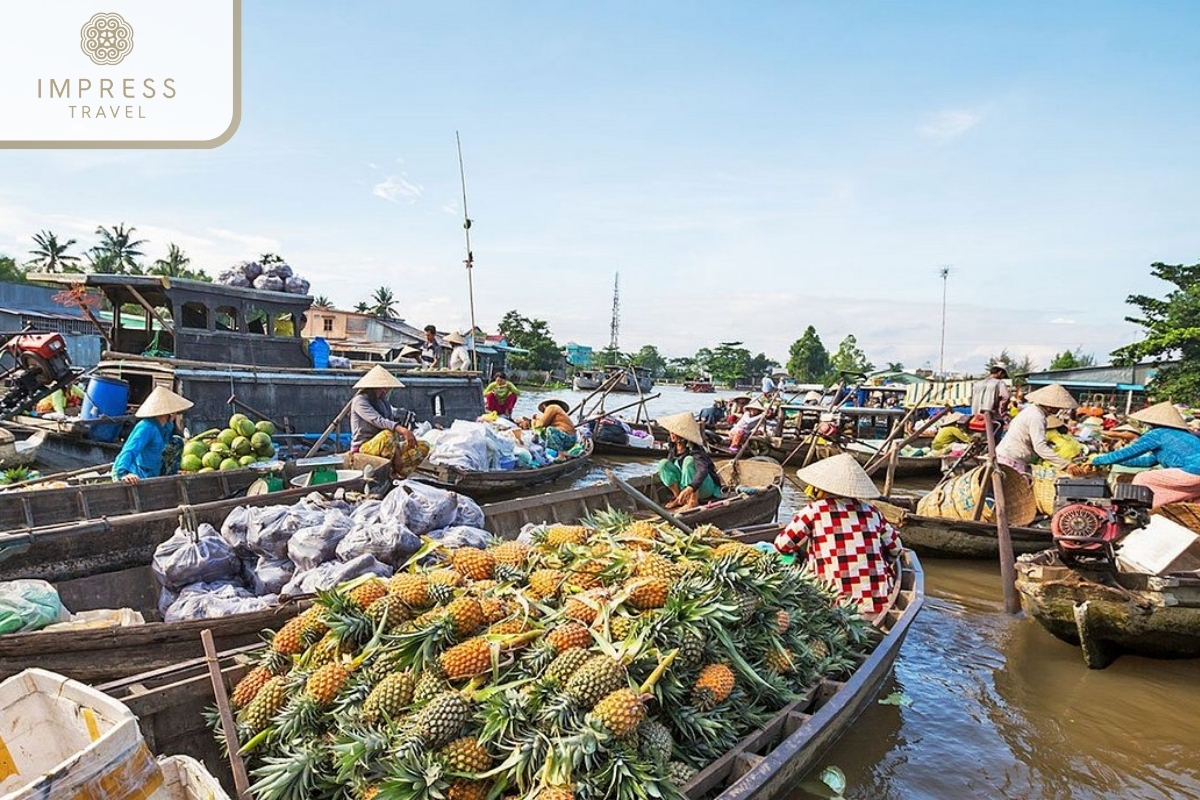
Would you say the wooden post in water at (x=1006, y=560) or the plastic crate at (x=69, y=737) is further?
the wooden post in water at (x=1006, y=560)

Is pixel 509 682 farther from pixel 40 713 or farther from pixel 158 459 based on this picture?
pixel 158 459

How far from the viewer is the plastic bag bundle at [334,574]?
4.76 m

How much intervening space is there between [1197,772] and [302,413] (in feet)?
43.5

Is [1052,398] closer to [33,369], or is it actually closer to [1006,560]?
[1006,560]

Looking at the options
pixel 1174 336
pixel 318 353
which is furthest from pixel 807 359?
pixel 318 353

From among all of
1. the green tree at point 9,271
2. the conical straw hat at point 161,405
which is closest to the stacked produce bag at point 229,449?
the conical straw hat at point 161,405

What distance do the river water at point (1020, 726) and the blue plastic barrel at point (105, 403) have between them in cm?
1194

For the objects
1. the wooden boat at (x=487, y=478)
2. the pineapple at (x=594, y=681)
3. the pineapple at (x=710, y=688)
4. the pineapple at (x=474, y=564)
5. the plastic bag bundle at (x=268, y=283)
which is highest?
the plastic bag bundle at (x=268, y=283)

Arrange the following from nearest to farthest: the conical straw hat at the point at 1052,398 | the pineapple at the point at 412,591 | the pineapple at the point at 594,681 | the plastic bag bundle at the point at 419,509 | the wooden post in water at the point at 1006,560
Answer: the pineapple at the point at 594,681, the pineapple at the point at 412,591, the plastic bag bundle at the point at 419,509, the wooden post in water at the point at 1006,560, the conical straw hat at the point at 1052,398

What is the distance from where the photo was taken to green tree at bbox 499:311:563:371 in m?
59.3

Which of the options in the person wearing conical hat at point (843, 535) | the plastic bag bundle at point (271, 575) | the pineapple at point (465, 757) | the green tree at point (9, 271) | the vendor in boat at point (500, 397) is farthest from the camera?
the green tree at point (9, 271)

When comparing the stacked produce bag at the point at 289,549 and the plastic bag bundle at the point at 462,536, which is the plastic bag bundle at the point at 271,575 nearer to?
the stacked produce bag at the point at 289,549

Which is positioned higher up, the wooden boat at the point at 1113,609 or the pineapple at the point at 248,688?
the pineapple at the point at 248,688

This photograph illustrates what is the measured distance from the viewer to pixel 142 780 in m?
2.34
